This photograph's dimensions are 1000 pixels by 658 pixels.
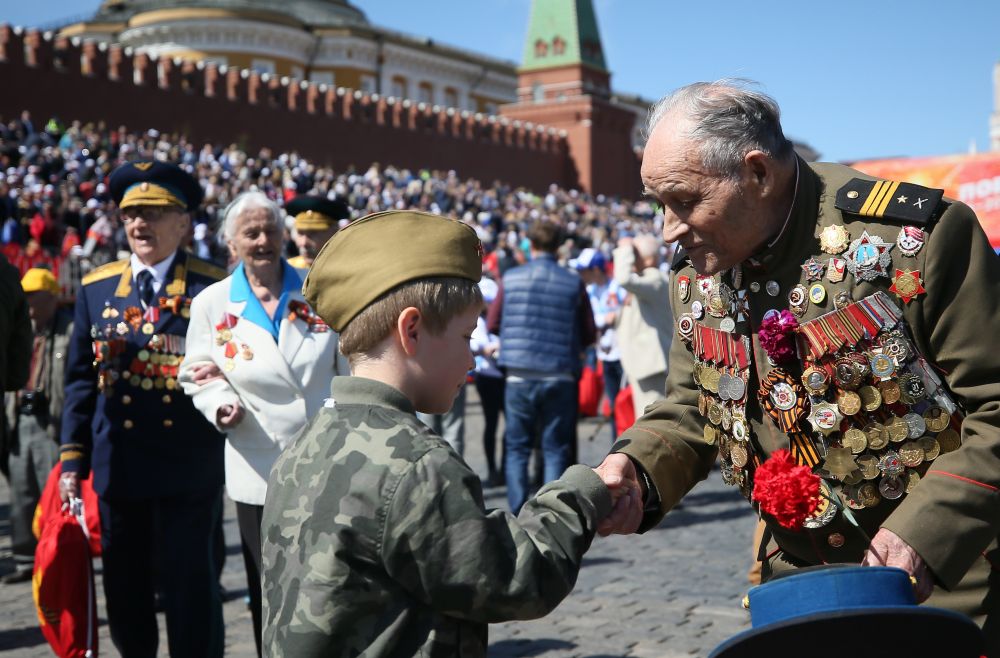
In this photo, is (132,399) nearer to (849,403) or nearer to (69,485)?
(69,485)

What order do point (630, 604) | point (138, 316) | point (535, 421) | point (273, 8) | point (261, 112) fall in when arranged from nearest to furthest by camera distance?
point (138, 316), point (630, 604), point (535, 421), point (261, 112), point (273, 8)

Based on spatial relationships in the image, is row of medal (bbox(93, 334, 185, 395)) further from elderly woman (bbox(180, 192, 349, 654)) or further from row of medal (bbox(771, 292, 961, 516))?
row of medal (bbox(771, 292, 961, 516))

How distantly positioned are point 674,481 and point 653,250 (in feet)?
16.7

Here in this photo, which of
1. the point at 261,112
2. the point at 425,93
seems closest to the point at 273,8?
the point at 425,93

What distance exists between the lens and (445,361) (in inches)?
81.9

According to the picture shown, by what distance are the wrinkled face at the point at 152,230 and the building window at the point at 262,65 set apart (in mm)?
47469

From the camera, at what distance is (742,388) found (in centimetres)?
254

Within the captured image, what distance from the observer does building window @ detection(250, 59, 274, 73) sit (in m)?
50.3

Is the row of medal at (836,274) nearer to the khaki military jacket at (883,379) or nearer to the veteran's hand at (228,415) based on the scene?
the khaki military jacket at (883,379)

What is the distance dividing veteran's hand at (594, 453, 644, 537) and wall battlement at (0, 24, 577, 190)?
1163 inches

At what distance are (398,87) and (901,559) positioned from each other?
57.2 metres

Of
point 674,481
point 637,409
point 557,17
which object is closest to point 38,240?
point 637,409

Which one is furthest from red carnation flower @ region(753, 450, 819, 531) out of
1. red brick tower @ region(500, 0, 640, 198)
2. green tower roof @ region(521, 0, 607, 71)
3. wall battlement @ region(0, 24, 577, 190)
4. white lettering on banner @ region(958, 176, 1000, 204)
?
green tower roof @ region(521, 0, 607, 71)

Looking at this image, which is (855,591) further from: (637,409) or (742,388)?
(637,409)
